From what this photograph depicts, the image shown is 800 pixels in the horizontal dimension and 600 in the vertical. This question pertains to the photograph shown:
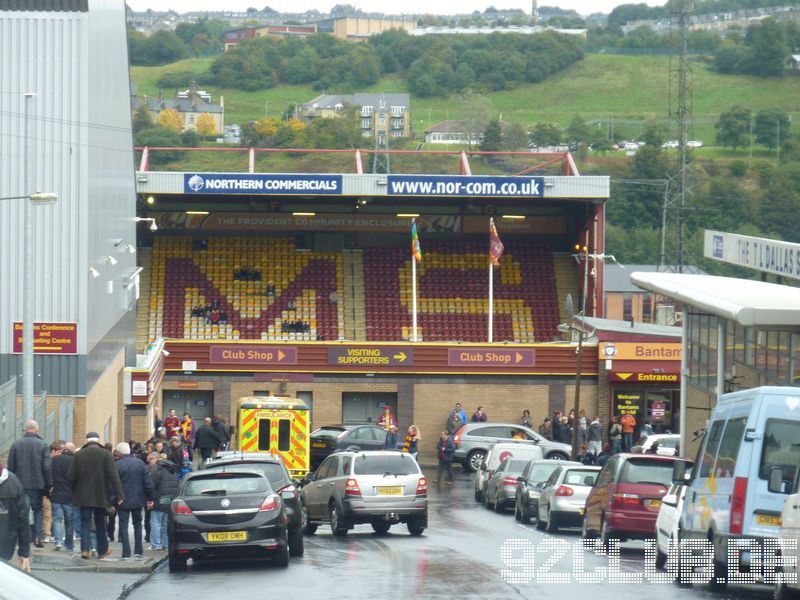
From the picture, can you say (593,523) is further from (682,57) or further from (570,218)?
(682,57)

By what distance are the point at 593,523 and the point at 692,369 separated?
11.7 meters

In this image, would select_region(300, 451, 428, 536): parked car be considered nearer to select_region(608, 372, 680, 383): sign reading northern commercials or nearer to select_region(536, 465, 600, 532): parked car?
select_region(536, 465, 600, 532): parked car

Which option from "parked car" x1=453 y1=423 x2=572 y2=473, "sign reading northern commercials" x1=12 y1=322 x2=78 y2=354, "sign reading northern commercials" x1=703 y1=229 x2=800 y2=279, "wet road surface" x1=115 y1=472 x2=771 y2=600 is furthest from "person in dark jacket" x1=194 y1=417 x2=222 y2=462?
"wet road surface" x1=115 y1=472 x2=771 y2=600

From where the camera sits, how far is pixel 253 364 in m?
51.5

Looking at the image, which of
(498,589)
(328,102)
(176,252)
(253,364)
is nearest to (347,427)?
(253,364)

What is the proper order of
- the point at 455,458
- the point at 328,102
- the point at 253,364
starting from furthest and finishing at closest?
1. the point at 328,102
2. the point at 253,364
3. the point at 455,458

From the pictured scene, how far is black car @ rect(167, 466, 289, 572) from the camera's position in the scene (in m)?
19.9

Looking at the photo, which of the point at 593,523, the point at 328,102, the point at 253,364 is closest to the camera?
the point at 593,523

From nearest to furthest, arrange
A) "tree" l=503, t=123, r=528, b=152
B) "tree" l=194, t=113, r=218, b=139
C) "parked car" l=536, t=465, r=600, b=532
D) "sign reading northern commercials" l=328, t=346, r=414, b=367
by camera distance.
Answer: "parked car" l=536, t=465, r=600, b=532 → "sign reading northern commercials" l=328, t=346, r=414, b=367 → "tree" l=194, t=113, r=218, b=139 → "tree" l=503, t=123, r=528, b=152

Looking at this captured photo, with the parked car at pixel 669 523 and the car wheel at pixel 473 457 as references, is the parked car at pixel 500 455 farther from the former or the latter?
the parked car at pixel 669 523

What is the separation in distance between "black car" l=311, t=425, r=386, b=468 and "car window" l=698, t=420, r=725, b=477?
85.5 feet

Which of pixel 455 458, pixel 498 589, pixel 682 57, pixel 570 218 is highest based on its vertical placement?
pixel 682 57

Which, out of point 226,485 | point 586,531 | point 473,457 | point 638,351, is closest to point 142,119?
point 638,351

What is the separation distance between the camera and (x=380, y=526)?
85.3 ft
